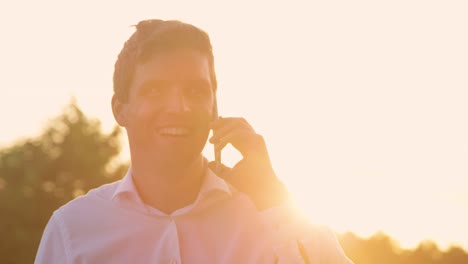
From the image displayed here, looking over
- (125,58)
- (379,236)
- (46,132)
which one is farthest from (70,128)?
(379,236)

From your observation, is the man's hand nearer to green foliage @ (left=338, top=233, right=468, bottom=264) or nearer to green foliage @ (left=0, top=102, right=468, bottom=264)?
green foliage @ (left=0, top=102, right=468, bottom=264)

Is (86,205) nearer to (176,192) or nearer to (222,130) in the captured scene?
(176,192)

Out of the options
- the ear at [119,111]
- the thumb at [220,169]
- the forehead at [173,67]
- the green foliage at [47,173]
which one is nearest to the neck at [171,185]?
the thumb at [220,169]

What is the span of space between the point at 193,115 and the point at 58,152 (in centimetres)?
4444

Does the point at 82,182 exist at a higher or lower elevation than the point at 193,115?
lower

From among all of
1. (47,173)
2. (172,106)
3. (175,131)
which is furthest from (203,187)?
(47,173)

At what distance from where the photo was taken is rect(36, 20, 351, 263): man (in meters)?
4.65

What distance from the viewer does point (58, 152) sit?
157 feet

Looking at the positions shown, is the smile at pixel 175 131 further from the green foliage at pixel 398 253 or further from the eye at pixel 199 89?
the green foliage at pixel 398 253

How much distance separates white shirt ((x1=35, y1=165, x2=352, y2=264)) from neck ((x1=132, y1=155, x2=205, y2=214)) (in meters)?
0.06

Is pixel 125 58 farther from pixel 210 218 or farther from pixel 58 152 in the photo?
pixel 58 152

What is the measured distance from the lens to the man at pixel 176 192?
183 inches

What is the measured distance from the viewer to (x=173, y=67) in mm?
4719

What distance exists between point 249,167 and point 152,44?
2.95 ft
